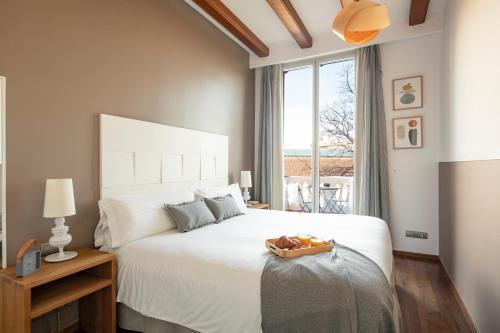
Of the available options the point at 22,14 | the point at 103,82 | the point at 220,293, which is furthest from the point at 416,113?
the point at 22,14

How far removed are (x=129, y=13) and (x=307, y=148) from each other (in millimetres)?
3017

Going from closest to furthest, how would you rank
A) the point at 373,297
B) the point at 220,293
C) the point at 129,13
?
the point at 373,297 → the point at 220,293 → the point at 129,13

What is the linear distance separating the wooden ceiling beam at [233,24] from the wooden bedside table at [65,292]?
9.19 ft

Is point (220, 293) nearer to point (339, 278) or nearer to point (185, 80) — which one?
point (339, 278)

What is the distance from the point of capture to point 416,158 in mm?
3625

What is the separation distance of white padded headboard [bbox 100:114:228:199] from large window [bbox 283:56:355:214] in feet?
4.95

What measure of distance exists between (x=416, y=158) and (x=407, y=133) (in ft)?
1.14

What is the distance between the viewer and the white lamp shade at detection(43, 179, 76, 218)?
1.74 meters

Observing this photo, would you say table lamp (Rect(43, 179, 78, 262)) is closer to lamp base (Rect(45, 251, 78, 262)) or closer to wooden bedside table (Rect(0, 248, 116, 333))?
lamp base (Rect(45, 251, 78, 262))

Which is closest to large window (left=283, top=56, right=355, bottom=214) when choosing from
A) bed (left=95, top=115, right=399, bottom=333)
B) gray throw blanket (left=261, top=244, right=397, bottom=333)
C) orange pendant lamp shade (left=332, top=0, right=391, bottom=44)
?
bed (left=95, top=115, right=399, bottom=333)

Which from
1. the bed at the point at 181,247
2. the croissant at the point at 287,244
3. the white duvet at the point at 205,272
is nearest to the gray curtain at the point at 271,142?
the bed at the point at 181,247

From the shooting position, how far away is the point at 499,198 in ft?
5.22

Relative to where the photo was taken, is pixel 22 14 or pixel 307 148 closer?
pixel 22 14

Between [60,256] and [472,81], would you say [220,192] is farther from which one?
[472,81]
